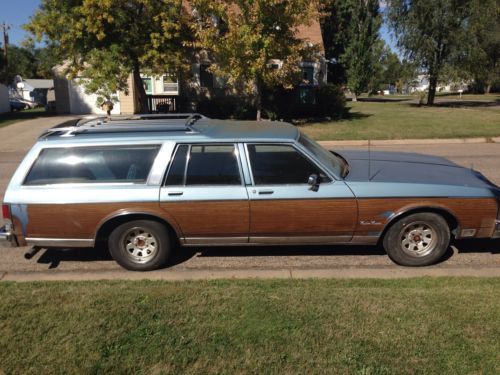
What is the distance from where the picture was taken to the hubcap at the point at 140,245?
4.92 m

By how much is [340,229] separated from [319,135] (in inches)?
492

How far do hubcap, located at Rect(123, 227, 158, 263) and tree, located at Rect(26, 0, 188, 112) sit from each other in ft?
46.8

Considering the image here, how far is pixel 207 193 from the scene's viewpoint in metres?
4.75

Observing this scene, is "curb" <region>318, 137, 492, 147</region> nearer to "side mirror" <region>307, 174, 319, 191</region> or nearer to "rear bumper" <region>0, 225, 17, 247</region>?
"side mirror" <region>307, 174, 319, 191</region>

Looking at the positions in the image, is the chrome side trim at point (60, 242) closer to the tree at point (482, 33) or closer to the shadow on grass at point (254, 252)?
the shadow on grass at point (254, 252)

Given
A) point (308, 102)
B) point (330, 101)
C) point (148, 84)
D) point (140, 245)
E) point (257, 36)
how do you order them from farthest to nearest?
point (148, 84) → point (308, 102) → point (330, 101) → point (257, 36) → point (140, 245)

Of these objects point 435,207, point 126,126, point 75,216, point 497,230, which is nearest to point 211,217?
point 75,216

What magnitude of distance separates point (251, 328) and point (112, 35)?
1792 cm

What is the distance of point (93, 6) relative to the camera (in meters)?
17.4

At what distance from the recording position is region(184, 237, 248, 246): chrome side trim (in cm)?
491

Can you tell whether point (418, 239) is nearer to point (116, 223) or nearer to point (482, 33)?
point (116, 223)

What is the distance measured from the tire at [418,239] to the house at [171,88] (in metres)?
19.9

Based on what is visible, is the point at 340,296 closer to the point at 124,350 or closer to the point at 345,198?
the point at 345,198

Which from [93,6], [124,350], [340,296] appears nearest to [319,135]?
[93,6]
